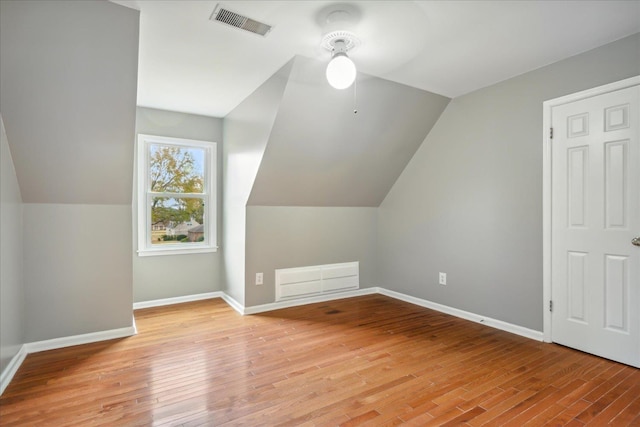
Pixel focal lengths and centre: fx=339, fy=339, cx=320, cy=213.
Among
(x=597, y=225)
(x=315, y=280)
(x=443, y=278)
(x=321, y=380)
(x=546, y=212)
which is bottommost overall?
(x=321, y=380)

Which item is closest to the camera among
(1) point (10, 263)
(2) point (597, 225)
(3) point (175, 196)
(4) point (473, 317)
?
(1) point (10, 263)

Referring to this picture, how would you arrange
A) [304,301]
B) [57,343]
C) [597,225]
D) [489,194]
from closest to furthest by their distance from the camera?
[597,225], [57,343], [489,194], [304,301]

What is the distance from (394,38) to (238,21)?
1068mm

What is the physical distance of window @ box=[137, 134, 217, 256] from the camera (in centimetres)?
403

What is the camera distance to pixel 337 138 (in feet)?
11.6

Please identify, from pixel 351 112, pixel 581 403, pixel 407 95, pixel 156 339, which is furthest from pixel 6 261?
pixel 581 403

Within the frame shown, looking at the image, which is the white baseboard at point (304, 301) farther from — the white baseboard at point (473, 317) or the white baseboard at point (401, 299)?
the white baseboard at point (473, 317)

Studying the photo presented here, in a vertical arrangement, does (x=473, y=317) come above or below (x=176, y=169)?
below

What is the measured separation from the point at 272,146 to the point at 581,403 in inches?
118

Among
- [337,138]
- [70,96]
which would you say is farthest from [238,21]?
[337,138]

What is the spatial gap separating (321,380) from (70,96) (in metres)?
2.63

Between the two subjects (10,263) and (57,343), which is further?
(57,343)

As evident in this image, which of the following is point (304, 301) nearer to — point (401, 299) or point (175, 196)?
point (401, 299)

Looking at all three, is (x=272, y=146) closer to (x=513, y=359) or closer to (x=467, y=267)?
(x=467, y=267)
